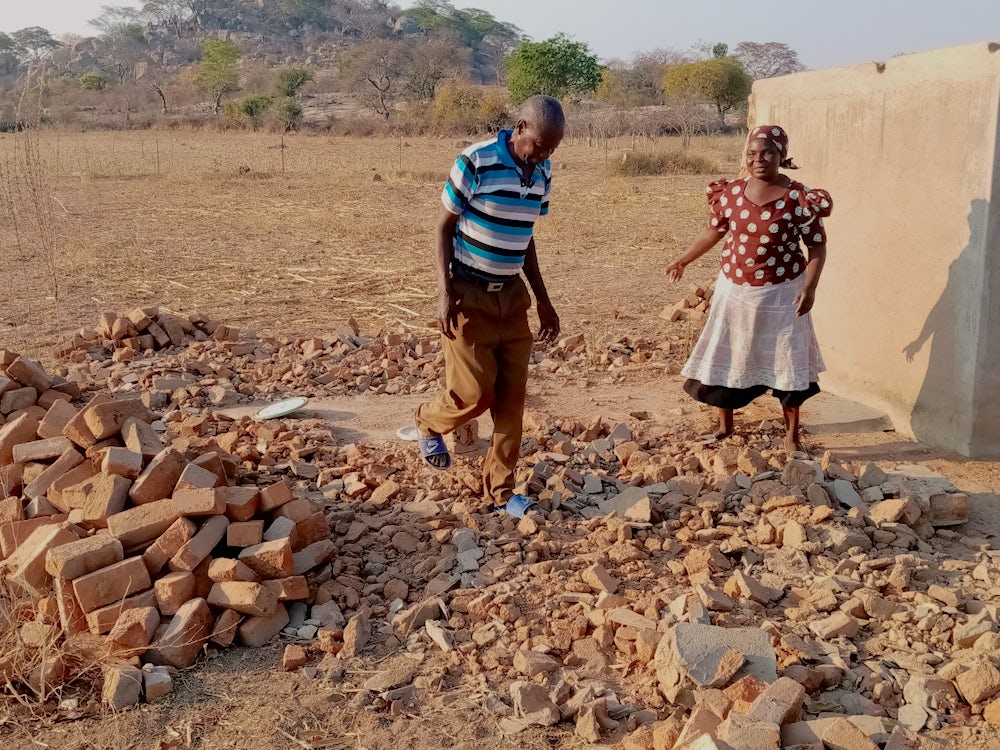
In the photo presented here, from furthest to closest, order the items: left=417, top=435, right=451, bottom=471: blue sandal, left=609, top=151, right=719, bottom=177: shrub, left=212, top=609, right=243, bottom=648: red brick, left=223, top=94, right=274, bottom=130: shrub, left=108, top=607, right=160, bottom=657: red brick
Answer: left=223, top=94, right=274, bottom=130: shrub < left=609, top=151, right=719, bottom=177: shrub < left=417, top=435, right=451, bottom=471: blue sandal < left=212, top=609, right=243, bottom=648: red brick < left=108, top=607, right=160, bottom=657: red brick

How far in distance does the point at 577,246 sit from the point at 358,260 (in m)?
2.60

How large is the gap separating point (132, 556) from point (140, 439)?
619 mm

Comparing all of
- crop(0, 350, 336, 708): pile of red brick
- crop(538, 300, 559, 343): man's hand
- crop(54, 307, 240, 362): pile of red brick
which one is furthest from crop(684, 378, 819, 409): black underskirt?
crop(54, 307, 240, 362): pile of red brick

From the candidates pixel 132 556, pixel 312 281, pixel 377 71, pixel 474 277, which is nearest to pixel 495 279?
pixel 474 277

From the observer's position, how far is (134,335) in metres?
6.48

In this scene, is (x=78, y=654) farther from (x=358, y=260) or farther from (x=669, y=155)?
(x=669, y=155)

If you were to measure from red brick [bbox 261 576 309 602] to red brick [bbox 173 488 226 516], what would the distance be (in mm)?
320

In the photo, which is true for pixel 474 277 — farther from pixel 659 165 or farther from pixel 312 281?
pixel 659 165

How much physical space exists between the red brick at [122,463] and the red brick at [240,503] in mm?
351

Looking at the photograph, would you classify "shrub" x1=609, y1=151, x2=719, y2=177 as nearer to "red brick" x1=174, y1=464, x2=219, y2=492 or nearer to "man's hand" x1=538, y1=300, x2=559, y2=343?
"man's hand" x1=538, y1=300, x2=559, y2=343

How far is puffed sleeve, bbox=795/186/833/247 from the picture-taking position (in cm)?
402

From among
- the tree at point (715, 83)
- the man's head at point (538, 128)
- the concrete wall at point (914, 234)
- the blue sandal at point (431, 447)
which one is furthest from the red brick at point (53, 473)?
the tree at point (715, 83)

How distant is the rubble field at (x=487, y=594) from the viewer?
103 inches

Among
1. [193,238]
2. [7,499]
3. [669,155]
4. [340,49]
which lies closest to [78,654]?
[7,499]
